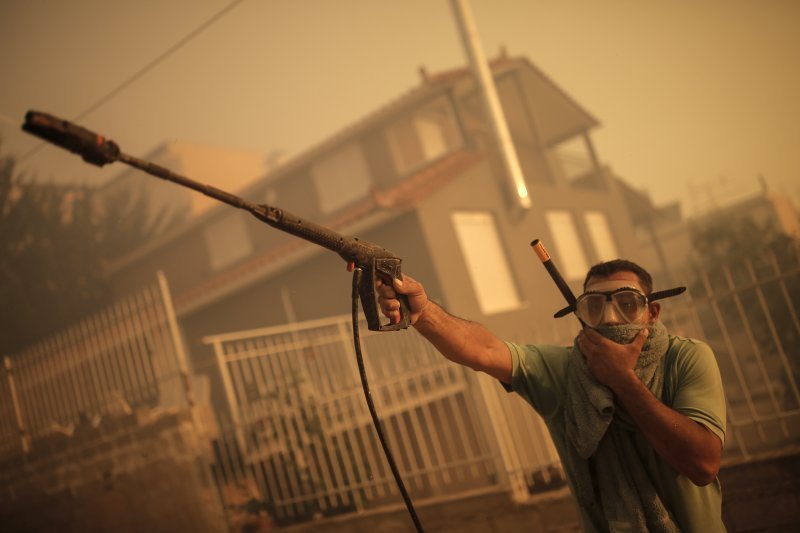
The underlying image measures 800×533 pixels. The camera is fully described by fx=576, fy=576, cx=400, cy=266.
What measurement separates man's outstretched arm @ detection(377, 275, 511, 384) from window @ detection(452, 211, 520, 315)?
28.1 feet

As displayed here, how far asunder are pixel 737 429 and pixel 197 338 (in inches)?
490

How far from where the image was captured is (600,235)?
16.8m

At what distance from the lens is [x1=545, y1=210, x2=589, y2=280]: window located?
1417cm

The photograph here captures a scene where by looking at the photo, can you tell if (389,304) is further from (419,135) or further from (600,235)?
(600,235)

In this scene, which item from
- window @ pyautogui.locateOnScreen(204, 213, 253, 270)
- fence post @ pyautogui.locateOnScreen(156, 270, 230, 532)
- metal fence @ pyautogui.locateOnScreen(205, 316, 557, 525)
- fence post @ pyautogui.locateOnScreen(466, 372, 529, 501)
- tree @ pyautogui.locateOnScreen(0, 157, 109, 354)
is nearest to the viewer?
fence post @ pyautogui.locateOnScreen(466, 372, 529, 501)

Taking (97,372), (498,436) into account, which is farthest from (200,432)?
(498,436)

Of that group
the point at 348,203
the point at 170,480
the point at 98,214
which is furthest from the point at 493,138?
the point at 98,214

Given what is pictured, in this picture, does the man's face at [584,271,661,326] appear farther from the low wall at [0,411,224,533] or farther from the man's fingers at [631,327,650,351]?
the low wall at [0,411,224,533]

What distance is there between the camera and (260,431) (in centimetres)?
611

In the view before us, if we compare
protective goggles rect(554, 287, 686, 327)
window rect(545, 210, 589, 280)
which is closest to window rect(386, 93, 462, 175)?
window rect(545, 210, 589, 280)

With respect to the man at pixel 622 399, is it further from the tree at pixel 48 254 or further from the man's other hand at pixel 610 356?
the tree at pixel 48 254

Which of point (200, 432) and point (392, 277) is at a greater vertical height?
point (392, 277)

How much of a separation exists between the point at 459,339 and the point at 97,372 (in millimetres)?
6282

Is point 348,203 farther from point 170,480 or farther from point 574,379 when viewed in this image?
point 574,379
